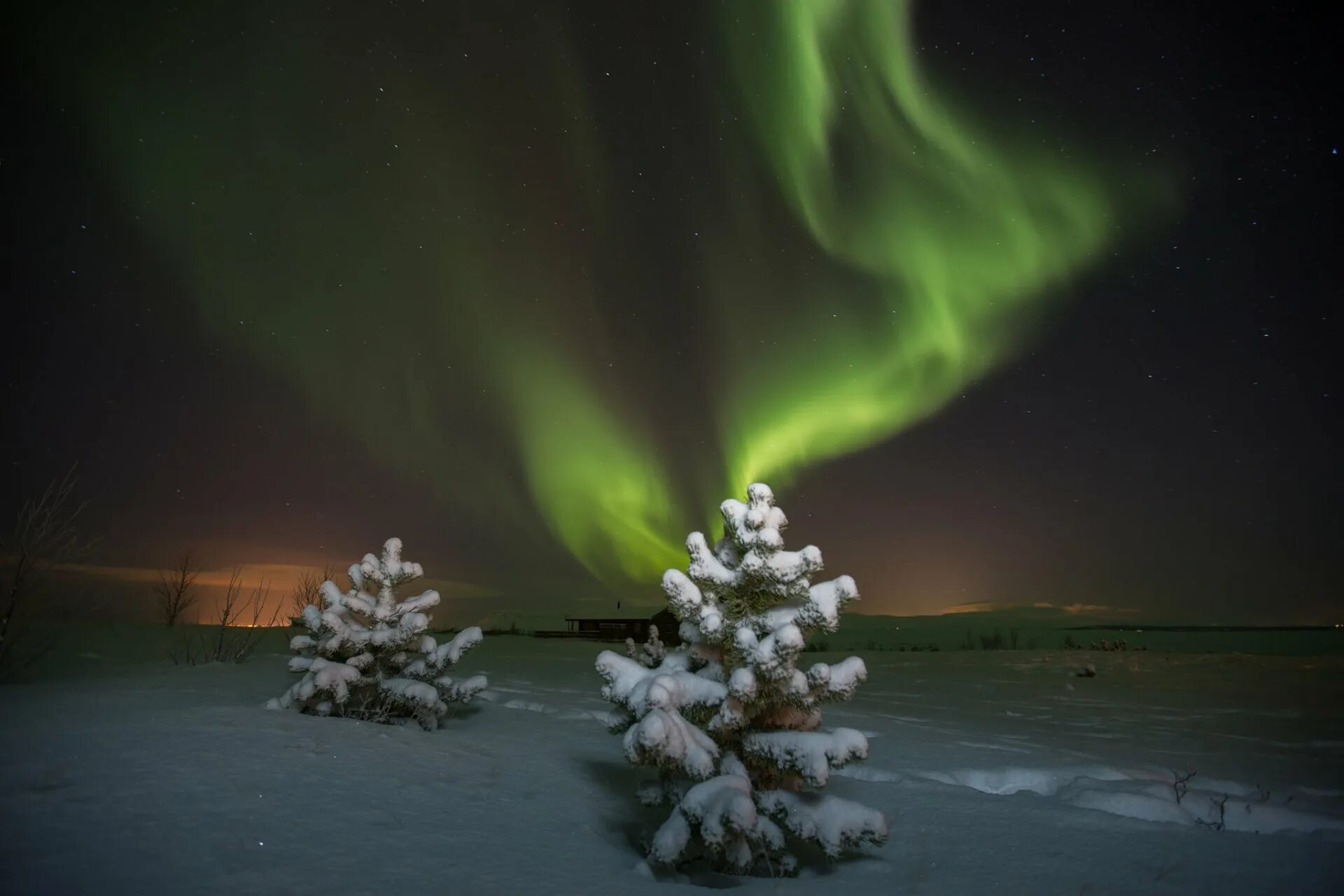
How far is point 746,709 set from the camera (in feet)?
14.5

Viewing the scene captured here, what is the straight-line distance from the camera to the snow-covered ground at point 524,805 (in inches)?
128

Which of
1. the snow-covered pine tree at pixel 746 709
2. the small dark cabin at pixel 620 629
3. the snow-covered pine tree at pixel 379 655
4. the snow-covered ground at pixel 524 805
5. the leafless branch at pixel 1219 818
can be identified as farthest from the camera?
the small dark cabin at pixel 620 629

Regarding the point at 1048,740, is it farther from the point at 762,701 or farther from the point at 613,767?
the point at 762,701

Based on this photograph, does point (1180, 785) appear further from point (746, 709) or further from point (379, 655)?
point (379, 655)

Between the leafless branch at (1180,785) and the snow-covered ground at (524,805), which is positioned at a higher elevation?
the leafless branch at (1180,785)

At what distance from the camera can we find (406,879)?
3229 mm

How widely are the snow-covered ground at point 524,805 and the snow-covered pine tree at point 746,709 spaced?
0.28 meters

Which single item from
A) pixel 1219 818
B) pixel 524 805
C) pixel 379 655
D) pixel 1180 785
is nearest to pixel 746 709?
pixel 524 805

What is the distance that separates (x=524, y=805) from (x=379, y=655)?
3.82 meters

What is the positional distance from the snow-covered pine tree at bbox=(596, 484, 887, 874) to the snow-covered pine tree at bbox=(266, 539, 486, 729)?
3428 millimetres

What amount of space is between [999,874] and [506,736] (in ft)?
15.5

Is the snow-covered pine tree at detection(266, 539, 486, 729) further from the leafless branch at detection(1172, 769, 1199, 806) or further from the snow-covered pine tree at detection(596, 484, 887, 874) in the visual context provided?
the leafless branch at detection(1172, 769, 1199, 806)

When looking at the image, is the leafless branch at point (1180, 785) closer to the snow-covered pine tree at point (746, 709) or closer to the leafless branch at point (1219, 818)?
the leafless branch at point (1219, 818)

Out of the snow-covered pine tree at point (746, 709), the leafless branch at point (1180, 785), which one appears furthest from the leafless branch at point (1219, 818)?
the snow-covered pine tree at point (746, 709)
